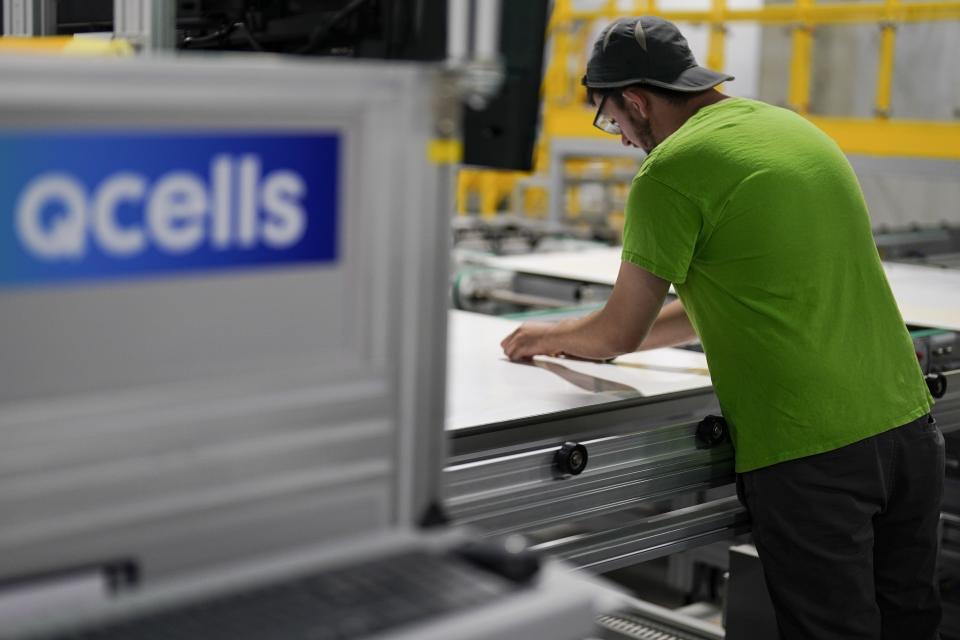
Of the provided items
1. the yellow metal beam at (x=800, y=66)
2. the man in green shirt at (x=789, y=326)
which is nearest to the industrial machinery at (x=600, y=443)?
the man in green shirt at (x=789, y=326)

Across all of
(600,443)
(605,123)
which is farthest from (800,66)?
(600,443)

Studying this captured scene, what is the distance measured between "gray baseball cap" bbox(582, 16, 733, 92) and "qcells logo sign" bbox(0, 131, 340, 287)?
1405 mm

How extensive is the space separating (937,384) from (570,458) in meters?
1.09

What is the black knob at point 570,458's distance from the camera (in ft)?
7.07

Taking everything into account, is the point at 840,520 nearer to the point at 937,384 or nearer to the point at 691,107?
the point at 937,384

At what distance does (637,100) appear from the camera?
251 cm

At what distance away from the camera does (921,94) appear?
9125 mm

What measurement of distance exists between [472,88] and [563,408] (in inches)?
45.9

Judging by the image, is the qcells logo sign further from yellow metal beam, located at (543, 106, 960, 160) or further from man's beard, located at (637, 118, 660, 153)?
yellow metal beam, located at (543, 106, 960, 160)

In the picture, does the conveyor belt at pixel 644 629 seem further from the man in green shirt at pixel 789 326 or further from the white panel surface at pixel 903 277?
the white panel surface at pixel 903 277

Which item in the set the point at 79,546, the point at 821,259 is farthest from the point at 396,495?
the point at 821,259

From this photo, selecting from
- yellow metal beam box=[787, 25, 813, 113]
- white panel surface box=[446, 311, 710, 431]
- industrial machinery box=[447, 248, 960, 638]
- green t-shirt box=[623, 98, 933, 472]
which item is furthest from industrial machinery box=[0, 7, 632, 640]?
yellow metal beam box=[787, 25, 813, 113]

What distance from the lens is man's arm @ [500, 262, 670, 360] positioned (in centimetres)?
237

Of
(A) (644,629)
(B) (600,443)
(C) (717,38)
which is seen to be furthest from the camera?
(C) (717,38)
